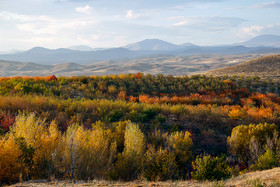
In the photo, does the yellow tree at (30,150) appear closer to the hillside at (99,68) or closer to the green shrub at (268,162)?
the green shrub at (268,162)

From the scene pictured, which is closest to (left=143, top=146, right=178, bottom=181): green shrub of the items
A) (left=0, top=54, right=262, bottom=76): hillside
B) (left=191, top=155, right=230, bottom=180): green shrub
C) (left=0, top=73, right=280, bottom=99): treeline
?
(left=191, top=155, right=230, bottom=180): green shrub

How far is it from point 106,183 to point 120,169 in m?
1.01

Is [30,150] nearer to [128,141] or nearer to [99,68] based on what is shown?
[128,141]

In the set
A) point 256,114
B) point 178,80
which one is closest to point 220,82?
point 178,80

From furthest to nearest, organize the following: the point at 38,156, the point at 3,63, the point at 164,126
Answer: the point at 3,63 < the point at 164,126 < the point at 38,156

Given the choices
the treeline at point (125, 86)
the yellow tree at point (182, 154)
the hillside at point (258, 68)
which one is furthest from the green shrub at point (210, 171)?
the hillside at point (258, 68)

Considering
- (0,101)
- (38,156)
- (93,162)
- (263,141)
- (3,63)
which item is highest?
(3,63)

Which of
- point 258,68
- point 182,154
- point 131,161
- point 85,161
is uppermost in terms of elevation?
point 258,68

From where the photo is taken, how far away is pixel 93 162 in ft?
17.7

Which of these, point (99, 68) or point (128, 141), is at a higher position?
point (99, 68)

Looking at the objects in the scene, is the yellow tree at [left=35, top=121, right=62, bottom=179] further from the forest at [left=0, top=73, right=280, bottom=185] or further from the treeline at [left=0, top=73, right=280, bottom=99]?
the treeline at [left=0, top=73, right=280, bottom=99]

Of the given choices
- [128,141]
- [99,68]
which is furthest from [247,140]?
[99,68]

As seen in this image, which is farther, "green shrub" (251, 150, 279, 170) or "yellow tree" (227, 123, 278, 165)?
"yellow tree" (227, 123, 278, 165)

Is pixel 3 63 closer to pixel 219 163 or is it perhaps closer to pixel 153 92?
pixel 153 92
